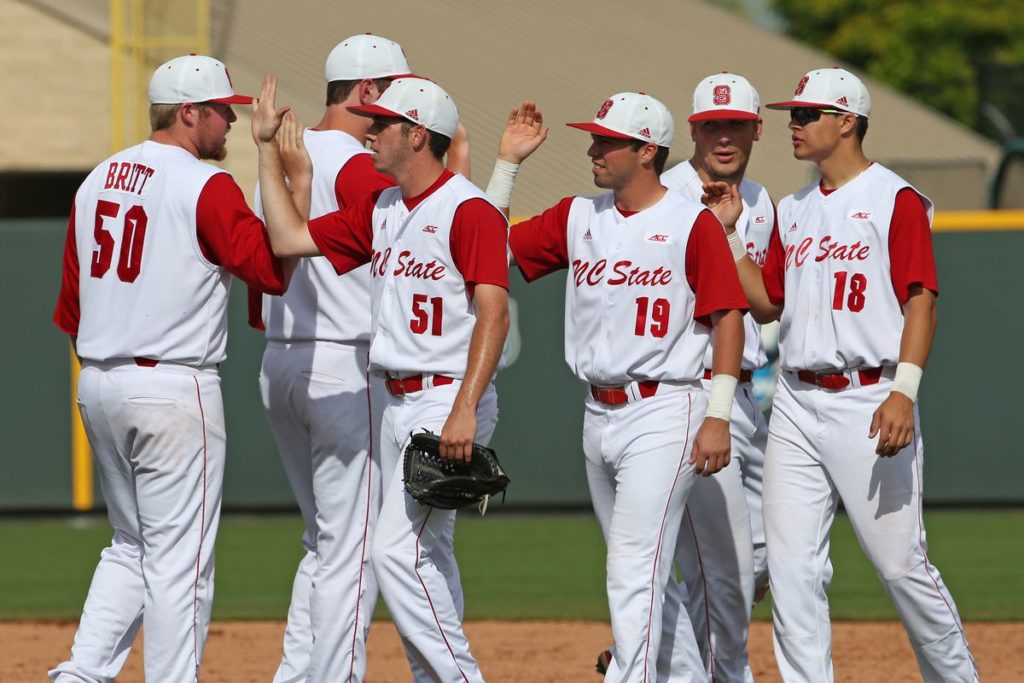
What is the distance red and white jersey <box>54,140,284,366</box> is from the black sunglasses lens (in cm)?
173

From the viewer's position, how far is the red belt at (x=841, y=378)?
505 centimetres

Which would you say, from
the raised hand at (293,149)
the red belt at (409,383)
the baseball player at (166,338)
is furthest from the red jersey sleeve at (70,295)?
the red belt at (409,383)

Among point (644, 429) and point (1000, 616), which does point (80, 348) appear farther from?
point (1000, 616)

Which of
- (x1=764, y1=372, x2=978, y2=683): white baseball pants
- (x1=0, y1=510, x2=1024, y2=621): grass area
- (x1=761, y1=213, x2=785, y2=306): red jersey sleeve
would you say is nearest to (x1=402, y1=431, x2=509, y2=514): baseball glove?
(x1=764, y1=372, x2=978, y2=683): white baseball pants

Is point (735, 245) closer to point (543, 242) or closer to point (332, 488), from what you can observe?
point (543, 242)

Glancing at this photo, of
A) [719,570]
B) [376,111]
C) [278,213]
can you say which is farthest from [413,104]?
[719,570]

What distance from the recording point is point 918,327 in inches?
192

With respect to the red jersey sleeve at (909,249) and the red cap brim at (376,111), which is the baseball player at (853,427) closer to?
the red jersey sleeve at (909,249)

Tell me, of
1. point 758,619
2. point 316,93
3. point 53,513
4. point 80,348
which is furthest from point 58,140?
point 80,348

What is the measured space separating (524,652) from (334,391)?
215 centimetres

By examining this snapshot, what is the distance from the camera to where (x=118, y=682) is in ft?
21.2

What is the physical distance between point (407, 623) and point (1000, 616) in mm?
4032

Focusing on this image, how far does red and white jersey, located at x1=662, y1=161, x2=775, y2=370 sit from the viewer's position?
5.89 metres

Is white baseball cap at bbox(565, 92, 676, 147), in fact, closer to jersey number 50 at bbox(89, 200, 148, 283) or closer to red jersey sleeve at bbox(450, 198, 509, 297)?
red jersey sleeve at bbox(450, 198, 509, 297)
